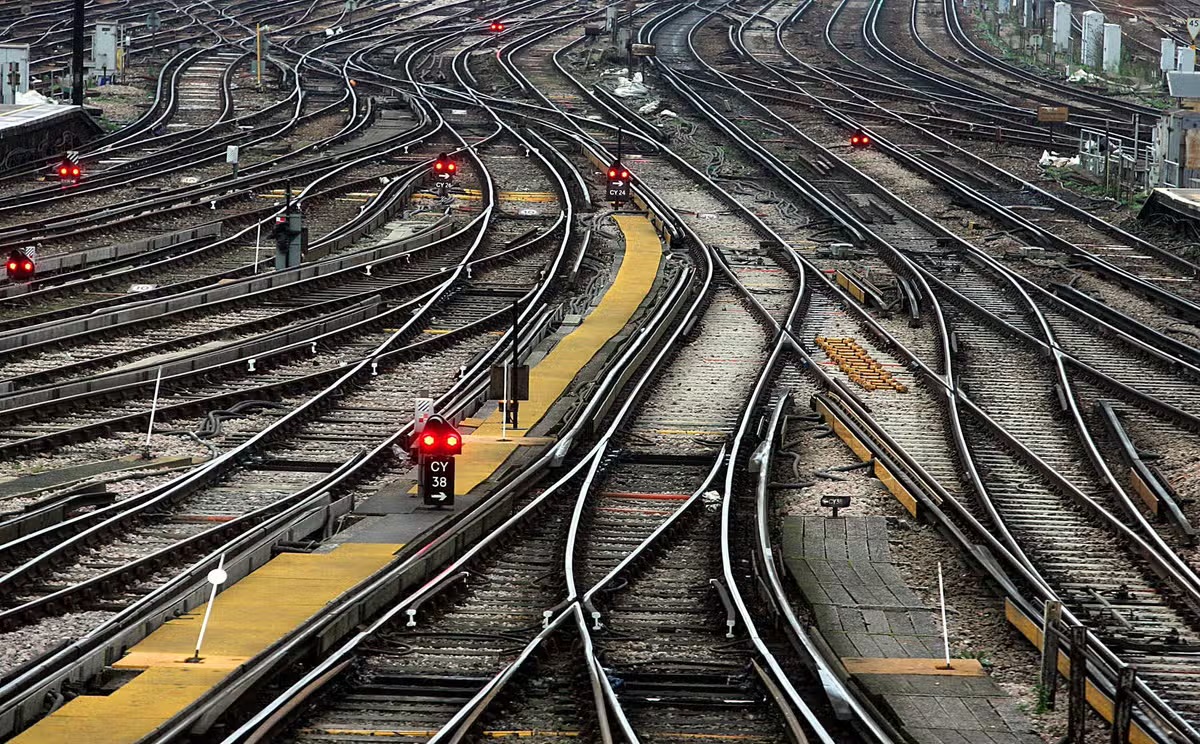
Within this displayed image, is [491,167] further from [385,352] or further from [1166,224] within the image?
[385,352]

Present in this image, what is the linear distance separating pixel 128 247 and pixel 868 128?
86.2 feet

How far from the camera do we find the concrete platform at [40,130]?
44531 mm

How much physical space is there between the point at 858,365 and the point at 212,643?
15057 millimetres

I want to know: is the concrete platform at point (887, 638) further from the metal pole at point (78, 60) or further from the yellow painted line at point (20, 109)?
the metal pole at point (78, 60)

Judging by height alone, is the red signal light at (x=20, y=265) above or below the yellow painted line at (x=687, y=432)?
above

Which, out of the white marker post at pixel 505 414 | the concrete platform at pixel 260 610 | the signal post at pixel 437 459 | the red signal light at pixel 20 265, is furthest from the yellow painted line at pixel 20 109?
the signal post at pixel 437 459

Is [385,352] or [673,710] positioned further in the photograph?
[385,352]

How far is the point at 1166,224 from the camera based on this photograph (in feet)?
129

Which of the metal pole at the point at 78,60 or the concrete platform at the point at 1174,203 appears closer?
the concrete platform at the point at 1174,203

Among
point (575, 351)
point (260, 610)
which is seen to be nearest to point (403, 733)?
point (260, 610)

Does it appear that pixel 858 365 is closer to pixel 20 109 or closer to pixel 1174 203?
pixel 1174 203

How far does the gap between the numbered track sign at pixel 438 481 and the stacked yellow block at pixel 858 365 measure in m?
9.04

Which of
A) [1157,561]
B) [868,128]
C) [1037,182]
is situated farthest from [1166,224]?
[1157,561]

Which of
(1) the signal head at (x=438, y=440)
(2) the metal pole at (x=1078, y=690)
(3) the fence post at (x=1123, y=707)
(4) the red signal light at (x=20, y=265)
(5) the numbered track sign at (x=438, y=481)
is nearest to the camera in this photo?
(3) the fence post at (x=1123, y=707)
